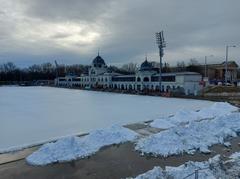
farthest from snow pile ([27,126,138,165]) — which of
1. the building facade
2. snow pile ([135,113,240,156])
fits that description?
the building facade

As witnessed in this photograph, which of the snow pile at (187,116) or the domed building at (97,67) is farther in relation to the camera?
the domed building at (97,67)

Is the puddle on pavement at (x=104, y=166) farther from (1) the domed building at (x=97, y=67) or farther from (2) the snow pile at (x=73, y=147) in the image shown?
(1) the domed building at (x=97, y=67)

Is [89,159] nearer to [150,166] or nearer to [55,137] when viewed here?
[150,166]

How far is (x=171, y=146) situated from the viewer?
8836 mm

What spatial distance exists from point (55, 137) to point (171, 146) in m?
4.80

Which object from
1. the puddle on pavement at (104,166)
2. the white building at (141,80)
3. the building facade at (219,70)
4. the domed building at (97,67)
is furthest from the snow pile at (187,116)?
the building facade at (219,70)

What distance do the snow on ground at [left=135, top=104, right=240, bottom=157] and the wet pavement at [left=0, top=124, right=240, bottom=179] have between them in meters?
0.38

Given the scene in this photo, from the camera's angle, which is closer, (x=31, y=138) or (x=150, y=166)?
(x=150, y=166)

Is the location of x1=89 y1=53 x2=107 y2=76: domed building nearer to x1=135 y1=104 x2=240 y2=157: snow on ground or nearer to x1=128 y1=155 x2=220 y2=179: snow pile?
x1=135 y1=104 x2=240 y2=157: snow on ground

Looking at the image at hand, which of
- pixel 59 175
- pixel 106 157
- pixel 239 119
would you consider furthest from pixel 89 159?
pixel 239 119

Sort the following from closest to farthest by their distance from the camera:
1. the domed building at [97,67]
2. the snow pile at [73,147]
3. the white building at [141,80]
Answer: the snow pile at [73,147], the white building at [141,80], the domed building at [97,67]

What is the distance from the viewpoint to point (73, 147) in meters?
8.46

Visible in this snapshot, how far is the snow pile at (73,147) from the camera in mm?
7789

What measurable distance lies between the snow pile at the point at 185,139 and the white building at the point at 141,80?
22.3 metres
